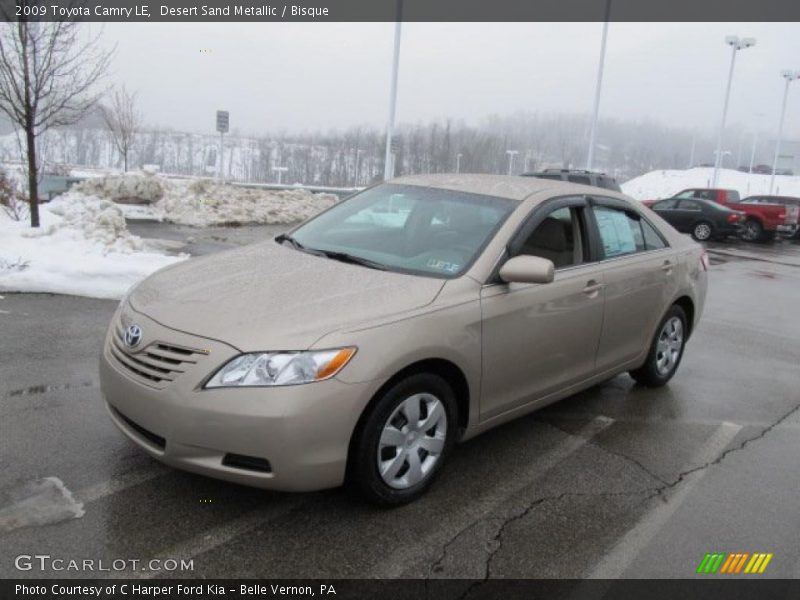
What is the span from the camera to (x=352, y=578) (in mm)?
2779

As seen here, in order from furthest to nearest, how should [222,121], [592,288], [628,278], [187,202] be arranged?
1. [222,121]
2. [187,202]
3. [628,278]
4. [592,288]

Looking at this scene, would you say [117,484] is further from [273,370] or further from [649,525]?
[649,525]

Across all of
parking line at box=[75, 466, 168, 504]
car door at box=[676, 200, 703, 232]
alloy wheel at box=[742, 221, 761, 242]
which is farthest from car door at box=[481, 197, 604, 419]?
alloy wheel at box=[742, 221, 761, 242]

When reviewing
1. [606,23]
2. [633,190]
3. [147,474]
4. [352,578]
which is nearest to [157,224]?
[147,474]

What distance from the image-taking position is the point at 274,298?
329 cm

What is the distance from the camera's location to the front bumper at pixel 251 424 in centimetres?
285

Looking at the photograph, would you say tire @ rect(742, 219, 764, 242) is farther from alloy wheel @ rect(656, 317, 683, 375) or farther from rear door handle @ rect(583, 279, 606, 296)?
rear door handle @ rect(583, 279, 606, 296)

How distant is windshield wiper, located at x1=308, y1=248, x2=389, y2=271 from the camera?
3.79 meters

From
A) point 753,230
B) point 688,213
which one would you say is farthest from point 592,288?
point 753,230

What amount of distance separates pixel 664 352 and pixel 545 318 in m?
2.00

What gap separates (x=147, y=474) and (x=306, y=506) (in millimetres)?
871

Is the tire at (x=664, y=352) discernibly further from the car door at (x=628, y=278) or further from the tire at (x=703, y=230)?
the tire at (x=703, y=230)

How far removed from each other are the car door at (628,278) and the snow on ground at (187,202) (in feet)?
42.5

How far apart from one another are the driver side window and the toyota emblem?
209 centimetres
